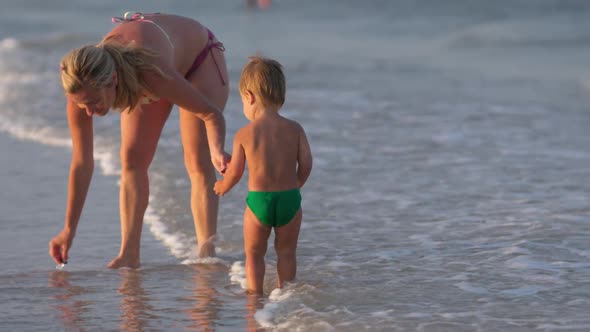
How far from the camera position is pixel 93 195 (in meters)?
6.95

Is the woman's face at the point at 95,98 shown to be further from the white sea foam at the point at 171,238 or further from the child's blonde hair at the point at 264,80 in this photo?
the white sea foam at the point at 171,238

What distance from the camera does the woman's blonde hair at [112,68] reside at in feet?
13.9

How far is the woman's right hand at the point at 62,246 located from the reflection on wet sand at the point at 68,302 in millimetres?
162

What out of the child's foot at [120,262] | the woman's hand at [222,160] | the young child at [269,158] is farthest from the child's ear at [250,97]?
the child's foot at [120,262]

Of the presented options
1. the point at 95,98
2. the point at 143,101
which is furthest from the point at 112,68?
the point at 143,101

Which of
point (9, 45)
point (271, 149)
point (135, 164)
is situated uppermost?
point (9, 45)

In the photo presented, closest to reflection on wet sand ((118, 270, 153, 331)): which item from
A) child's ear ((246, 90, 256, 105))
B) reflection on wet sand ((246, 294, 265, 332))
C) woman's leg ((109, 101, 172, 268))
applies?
woman's leg ((109, 101, 172, 268))

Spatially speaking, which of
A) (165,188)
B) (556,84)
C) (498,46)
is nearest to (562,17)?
(498,46)

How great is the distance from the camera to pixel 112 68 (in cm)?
427

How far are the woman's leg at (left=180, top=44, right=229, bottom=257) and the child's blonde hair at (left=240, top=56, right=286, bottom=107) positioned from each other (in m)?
0.62

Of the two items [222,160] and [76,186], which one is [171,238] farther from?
[222,160]

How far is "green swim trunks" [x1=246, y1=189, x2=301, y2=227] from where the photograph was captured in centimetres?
439

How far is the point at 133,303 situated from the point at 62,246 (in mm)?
435

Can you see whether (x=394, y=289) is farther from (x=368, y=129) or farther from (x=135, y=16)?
(x=368, y=129)
